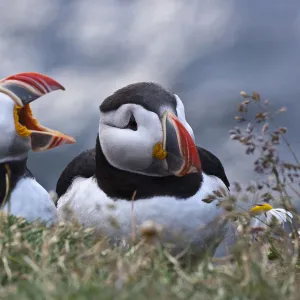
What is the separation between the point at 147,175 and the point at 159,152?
0.26 m

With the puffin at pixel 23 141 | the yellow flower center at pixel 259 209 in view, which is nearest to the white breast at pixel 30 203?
the puffin at pixel 23 141

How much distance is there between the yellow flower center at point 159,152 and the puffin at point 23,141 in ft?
1.84

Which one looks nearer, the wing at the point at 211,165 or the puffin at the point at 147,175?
the puffin at the point at 147,175

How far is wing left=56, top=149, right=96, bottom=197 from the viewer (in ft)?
14.5

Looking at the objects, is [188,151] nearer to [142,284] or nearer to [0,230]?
[0,230]

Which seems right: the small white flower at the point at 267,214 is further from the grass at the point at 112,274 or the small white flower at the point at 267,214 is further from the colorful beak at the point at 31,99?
the grass at the point at 112,274

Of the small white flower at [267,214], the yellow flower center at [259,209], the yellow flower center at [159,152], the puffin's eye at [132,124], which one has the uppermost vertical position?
the puffin's eye at [132,124]

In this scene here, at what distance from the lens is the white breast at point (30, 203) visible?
12.4ft

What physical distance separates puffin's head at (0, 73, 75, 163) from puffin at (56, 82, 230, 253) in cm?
33

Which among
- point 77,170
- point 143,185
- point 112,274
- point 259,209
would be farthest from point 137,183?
point 112,274

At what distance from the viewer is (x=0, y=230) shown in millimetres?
2963

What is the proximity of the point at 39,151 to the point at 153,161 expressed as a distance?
0.75 metres

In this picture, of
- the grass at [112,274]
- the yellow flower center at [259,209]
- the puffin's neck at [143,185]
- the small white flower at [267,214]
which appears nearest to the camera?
the grass at [112,274]

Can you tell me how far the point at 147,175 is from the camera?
4008mm
